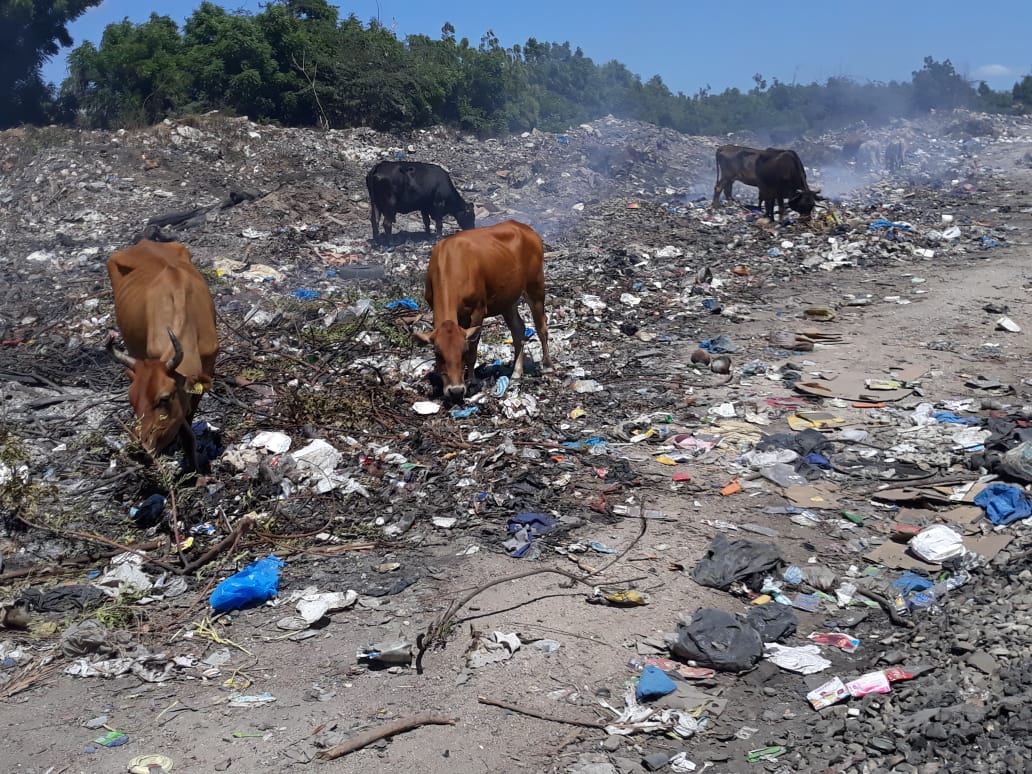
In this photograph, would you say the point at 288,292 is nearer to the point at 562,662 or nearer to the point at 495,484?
the point at 495,484

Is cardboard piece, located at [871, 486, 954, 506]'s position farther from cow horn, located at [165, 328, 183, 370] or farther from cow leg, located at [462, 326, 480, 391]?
cow horn, located at [165, 328, 183, 370]

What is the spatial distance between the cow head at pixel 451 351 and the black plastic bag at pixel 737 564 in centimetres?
292

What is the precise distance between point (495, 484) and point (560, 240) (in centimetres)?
932

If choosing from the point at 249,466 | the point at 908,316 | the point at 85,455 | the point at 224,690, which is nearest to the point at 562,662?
the point at 224,690

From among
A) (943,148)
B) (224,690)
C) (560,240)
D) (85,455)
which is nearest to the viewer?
(224,690)

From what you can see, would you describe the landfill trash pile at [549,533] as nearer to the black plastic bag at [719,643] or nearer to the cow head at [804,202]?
the black plastic bag at [719,643]

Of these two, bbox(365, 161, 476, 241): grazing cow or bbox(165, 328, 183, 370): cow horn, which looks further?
bbox(365, 161, 476, 241): grazing cow

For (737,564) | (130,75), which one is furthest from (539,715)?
(130,75)

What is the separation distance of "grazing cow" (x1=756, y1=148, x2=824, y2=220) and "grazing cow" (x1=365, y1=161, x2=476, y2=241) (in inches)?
220

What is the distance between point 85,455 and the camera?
735 cm

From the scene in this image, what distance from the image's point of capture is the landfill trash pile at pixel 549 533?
4.10 meters

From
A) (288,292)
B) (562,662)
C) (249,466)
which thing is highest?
(288,292)

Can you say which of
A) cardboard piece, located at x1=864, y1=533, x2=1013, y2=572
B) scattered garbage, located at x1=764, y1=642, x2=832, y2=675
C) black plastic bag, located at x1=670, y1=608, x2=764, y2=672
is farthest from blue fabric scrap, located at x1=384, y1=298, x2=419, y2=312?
scattered garbage, located at x1=764, y1=642, x2=832, y2=675

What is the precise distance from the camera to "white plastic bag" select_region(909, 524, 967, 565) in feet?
17.5
